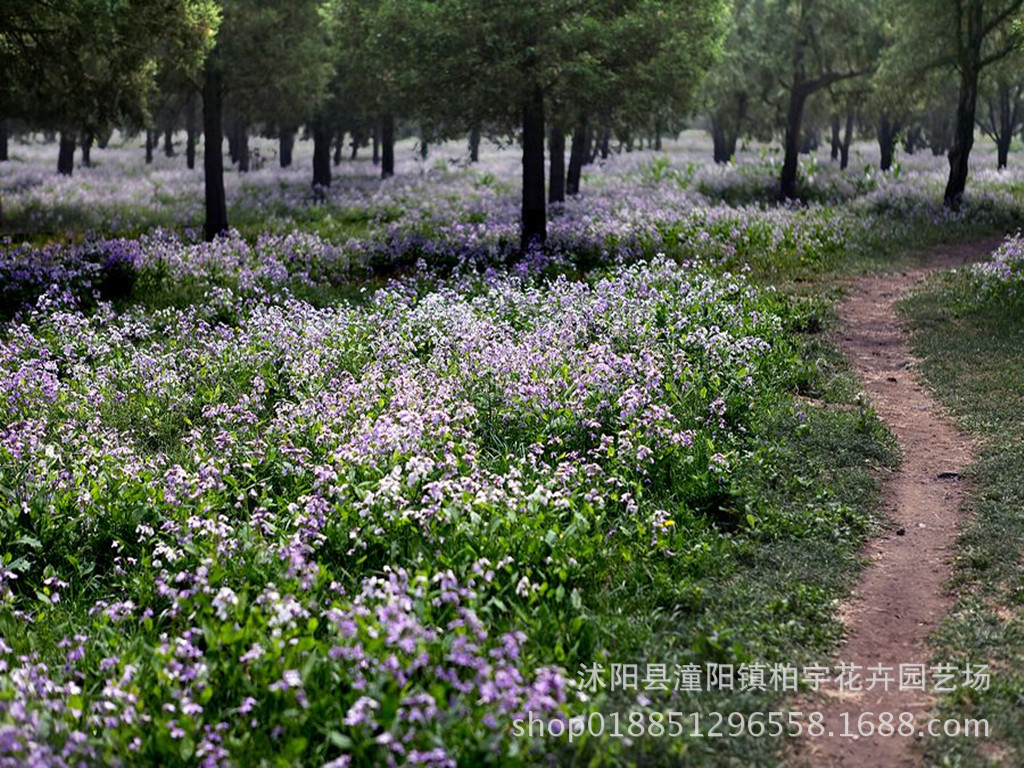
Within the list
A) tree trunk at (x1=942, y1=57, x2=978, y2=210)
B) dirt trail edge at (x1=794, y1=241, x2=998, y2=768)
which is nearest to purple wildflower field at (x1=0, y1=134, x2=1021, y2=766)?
dirt trail edge at (x1=794, y1=241, x2=998, y2=768)

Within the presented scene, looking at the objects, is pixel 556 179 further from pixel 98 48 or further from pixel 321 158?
pixel 98 48

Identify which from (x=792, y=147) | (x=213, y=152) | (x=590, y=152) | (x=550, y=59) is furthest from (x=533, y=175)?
(x=590, y=152)

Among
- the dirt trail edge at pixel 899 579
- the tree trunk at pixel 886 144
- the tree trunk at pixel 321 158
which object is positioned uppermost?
the tree trunk at pixel 886 144

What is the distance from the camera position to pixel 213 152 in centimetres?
2203

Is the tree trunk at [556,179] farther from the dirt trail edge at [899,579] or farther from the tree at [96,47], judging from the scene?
the dirt trail edge at [899,579]

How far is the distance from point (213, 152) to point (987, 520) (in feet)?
63.2

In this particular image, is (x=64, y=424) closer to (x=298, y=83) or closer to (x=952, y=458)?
(x=952, y=458)

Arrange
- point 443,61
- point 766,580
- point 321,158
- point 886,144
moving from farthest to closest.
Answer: point 886,144
point 321,158
point 443,61
point 766,580

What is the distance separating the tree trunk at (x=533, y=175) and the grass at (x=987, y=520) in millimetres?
8268

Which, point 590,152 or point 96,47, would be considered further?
point 590,152

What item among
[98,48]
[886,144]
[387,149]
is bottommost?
[98,48]

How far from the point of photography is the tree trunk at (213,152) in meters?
22.0

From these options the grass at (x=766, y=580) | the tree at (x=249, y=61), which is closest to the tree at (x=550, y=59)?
the tree at (x=249, y=61)

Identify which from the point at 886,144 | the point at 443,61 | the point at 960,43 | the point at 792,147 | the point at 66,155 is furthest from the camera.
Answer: the point at 886,144
